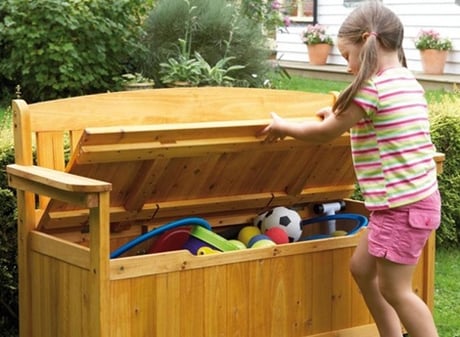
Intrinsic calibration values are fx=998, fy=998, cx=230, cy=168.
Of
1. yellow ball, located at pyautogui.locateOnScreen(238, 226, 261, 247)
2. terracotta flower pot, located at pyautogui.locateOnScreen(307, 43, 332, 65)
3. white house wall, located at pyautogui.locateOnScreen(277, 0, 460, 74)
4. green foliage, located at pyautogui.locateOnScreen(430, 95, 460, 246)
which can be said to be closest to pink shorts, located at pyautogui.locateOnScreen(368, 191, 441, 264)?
yellow ball, located at pyautogui.locateOnScreen(238, 226, 261, 247)

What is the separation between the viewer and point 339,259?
13.1 ft

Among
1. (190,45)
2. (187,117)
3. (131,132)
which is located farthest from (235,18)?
(131,132)

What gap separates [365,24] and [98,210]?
3.80 ft

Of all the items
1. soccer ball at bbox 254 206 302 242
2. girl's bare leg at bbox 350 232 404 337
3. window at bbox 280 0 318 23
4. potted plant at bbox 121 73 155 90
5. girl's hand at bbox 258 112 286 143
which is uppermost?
window at bbox 280 0 318 23

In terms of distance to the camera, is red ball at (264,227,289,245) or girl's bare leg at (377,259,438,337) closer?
girl's bare leg at (377,259,438,337)

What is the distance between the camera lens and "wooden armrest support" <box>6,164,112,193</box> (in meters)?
3.19

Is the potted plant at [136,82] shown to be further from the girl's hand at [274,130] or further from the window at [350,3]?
the window at [350,3]

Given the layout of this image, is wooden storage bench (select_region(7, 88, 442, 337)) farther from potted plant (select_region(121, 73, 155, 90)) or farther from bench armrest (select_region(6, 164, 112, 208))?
potted plant (select_region(121, 73, 155, 90))

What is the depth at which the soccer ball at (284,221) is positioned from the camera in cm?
426

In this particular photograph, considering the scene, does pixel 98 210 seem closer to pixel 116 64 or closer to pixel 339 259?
pixel 339 259

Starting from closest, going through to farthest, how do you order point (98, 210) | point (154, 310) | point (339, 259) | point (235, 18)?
point (98, 210), point (154, 310), point (339, 259), point (235, 18)

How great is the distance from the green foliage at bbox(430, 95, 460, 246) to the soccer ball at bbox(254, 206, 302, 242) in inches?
65.9

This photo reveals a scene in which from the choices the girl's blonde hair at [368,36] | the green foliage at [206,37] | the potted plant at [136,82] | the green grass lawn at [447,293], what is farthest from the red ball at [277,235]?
the green foliage at [206,37]

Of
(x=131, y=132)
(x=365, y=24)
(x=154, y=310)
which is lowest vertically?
(x=154, y=310)
